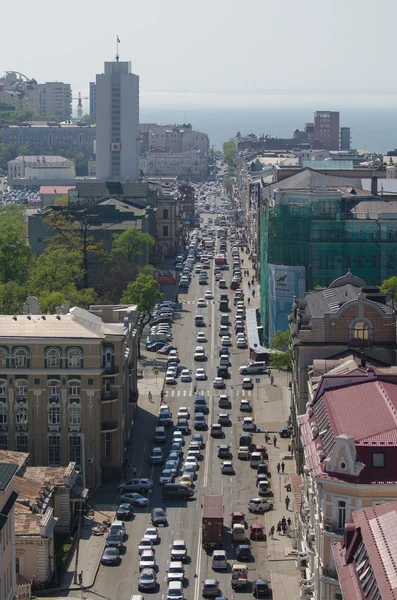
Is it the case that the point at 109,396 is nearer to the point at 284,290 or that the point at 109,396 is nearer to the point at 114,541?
the point at 114,541

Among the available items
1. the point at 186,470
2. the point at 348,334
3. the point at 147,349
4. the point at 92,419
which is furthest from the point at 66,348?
the point at 147,349

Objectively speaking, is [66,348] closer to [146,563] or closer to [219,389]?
[146,563]

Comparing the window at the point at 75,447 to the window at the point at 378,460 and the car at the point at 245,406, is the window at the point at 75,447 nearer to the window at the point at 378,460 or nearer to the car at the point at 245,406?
the car at the point at 245,406

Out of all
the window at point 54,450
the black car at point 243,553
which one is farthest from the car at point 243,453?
the black car at point 243,553

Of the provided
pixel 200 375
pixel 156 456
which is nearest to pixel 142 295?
pixel 200 375

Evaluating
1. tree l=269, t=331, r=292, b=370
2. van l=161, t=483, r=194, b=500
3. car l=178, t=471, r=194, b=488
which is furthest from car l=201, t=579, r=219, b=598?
tree l=269, t=331, r=292, b=370

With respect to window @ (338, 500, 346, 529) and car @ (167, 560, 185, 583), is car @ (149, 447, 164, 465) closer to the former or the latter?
car @ (167, 560, 185, 583)
